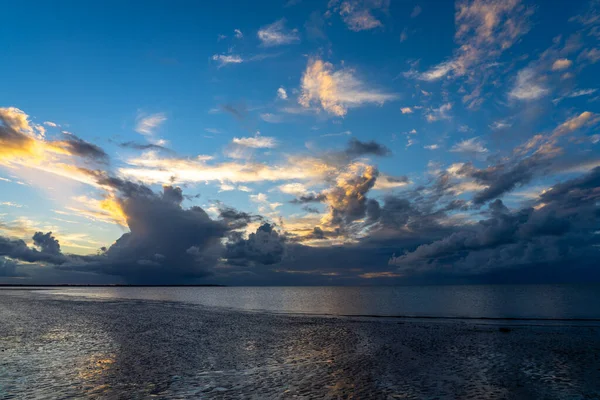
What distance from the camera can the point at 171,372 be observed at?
2377cm

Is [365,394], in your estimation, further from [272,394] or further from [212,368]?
[212,368]

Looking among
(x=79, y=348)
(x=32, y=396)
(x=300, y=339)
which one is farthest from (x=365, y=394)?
(x=79, y=348)

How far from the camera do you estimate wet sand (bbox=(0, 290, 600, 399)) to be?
1978 cm

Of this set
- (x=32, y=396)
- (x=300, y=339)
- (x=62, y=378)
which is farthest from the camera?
(x=300, y=339)

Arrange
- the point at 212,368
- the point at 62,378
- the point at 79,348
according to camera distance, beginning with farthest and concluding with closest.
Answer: the point at 79,348
the point at 212,368
the point at 62,378

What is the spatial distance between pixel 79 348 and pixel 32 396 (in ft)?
49.9

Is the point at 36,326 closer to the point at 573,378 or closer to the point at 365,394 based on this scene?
the point at 365,394

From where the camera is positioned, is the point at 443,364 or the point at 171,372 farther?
the point at 443,364

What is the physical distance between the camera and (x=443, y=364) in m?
27.1

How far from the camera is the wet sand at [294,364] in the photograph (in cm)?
1978

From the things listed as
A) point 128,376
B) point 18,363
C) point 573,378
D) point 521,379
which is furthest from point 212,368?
point 573,378

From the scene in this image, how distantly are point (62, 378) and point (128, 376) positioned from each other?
3508 millimetres

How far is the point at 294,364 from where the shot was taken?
2670 centimetres

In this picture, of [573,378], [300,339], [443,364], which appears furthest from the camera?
[300,339]
